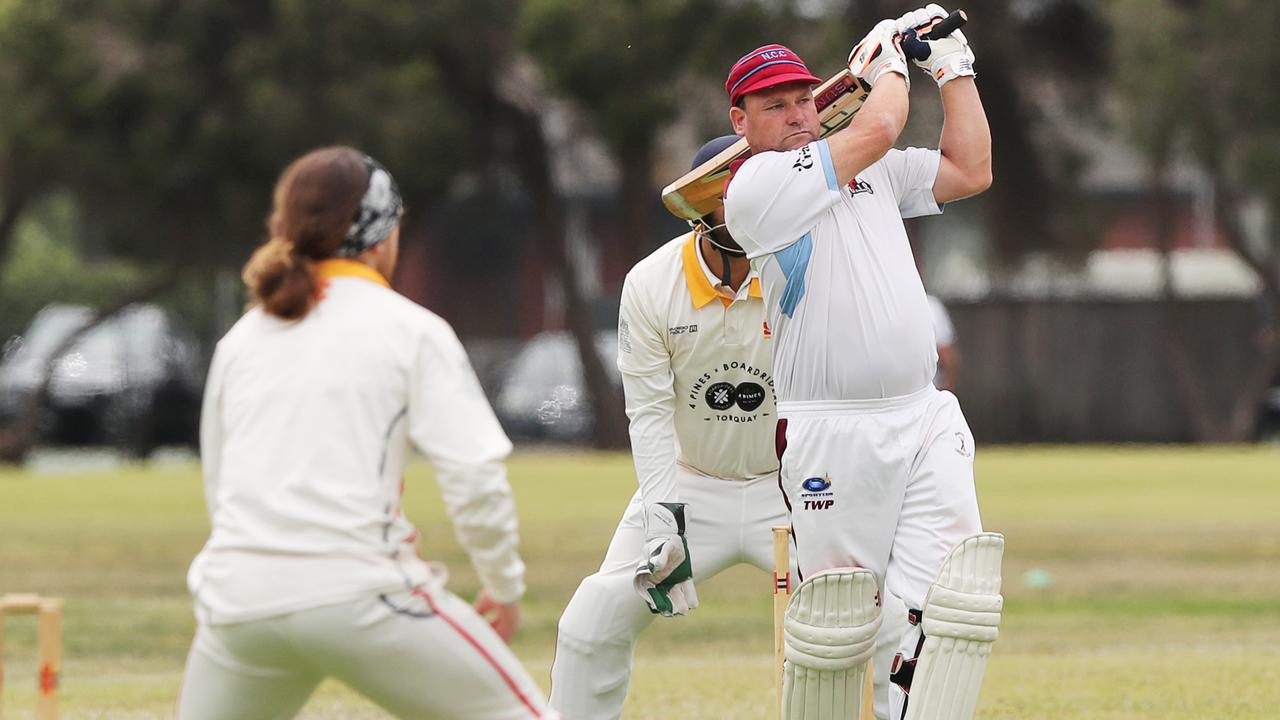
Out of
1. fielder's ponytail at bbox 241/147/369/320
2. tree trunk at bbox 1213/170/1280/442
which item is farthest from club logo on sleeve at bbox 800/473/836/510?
tree trunk at bbox 1213/170/1280/442

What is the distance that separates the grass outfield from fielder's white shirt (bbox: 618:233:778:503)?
1.88m

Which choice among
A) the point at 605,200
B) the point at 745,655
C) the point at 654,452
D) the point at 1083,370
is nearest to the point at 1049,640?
the point at 745,655

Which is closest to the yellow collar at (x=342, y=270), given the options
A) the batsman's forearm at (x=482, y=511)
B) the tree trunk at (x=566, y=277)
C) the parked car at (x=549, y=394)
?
the batsman's forearm at (x=482, y=511)

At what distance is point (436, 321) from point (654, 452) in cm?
190

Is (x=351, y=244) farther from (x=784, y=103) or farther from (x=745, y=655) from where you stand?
(x=745, y=655)

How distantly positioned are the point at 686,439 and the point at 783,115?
1.26 metres

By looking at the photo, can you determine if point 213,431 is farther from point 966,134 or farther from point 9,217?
point 9,217

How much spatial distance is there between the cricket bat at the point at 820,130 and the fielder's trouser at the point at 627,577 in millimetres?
903

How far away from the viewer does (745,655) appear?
11.1m

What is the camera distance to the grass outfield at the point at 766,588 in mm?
8789

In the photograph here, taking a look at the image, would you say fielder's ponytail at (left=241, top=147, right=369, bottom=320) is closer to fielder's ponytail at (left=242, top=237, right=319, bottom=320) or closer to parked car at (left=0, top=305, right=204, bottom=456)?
fielder's ponytail at (left=242, top=237, right=319, bottom=320)

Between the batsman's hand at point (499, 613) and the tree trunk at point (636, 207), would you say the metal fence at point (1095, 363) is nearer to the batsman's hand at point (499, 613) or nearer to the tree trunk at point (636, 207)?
the tree trunk at point (636, 207)

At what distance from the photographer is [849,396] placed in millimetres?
5480

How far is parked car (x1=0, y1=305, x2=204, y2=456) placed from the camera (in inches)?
1131
